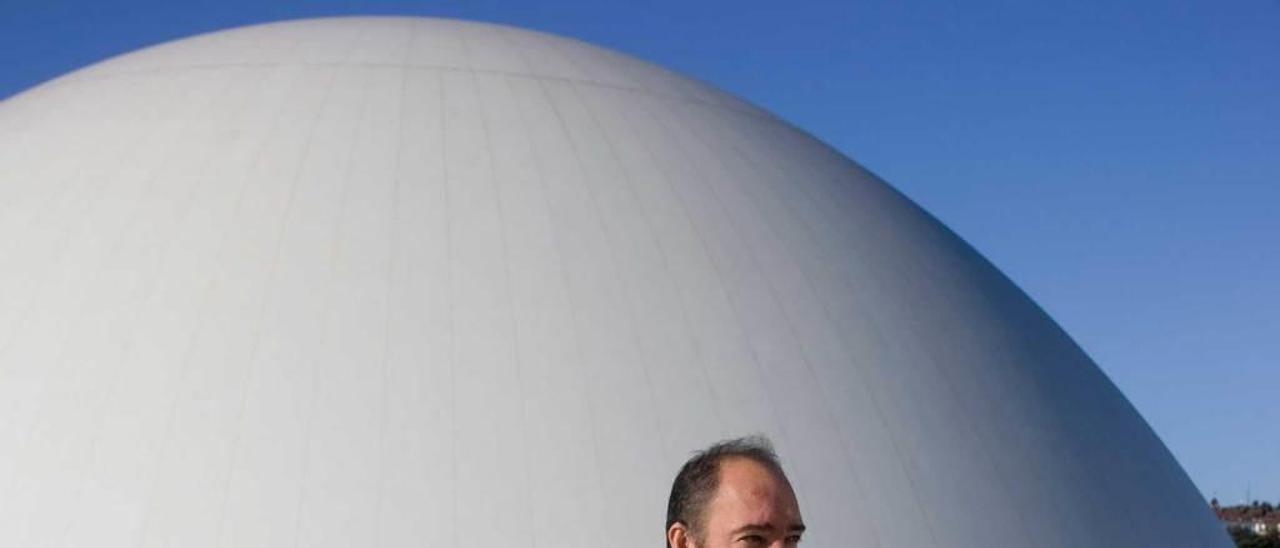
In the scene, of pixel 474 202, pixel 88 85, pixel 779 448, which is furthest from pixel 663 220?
pixel 88 85

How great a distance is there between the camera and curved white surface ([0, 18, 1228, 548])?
→ 35.6 feet

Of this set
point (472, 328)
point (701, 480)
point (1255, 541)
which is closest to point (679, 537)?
point (701, 480)

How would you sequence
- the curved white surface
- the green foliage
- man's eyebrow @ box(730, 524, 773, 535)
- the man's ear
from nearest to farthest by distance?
man's eyebrow @ box(730, 524, 773, 535)
the man's ear
the curved white surface
the green foliage

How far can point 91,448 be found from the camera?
11.0 metres

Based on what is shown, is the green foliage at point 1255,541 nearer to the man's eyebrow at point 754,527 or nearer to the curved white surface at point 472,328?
the curved white surface at point 472,328

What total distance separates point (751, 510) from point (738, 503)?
2 centimetres

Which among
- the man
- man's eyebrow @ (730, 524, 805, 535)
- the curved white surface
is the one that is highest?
the curved white surface

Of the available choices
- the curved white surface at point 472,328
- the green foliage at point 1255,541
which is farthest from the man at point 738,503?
the green foliage at point 1255,541

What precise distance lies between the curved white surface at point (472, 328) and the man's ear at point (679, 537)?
27.7 ft

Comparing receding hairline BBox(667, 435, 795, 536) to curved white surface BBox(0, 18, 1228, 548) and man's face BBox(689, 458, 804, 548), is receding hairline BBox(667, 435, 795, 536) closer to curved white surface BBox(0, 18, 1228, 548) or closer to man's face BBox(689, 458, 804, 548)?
man's face BBox(689, 458, 804, 548)

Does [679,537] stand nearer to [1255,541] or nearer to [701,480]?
[701,480]

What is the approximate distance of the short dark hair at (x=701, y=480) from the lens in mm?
2178

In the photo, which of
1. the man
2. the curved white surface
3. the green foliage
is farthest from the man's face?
the green foliage

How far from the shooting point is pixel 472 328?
38.5 feet
